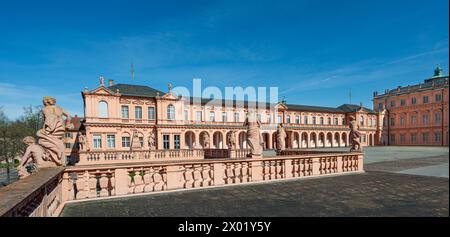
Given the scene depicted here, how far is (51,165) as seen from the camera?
4977mm

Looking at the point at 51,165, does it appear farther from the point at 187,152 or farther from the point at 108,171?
the point at 187,152

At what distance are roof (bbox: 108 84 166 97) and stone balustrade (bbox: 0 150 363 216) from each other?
32606 millimetres

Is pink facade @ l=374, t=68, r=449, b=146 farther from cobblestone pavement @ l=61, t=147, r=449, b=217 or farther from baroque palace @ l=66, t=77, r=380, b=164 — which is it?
cobblestone pavement @ l=61, t=147, r=449, b=217

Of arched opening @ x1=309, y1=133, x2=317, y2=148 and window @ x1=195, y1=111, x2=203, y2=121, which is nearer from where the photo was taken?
window @ x1=195, y1=111, x2=203, y2=121

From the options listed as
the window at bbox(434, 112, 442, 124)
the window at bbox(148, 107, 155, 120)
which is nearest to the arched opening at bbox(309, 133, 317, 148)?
the window at bbox(434, 112, 442, 124)

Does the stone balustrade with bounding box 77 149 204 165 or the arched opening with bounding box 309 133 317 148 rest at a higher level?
the stone balustrade with bounding box 77 149 204 165

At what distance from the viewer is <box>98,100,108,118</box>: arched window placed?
33625 millimetres

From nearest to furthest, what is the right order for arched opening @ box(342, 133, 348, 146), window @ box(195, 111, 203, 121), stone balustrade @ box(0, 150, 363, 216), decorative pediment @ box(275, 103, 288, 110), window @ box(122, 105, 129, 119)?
stone balustrade @ box(0, 150, 363, 216)
window @ box(122, 105, 129, 119)
window @ box(195, 111, 203, 121)
decorative pediment @ box(275, 103, 288, 110)
arched opening @ box(342, 133, 348, 146)

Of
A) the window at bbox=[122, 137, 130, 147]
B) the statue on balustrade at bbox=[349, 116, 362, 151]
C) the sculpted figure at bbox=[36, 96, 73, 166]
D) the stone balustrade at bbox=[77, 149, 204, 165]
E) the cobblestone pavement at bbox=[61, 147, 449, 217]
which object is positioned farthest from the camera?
the window at bbox=[122, 137, 130, 147]

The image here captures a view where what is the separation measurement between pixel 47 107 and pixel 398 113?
2722 inches

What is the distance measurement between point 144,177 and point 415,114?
215ft

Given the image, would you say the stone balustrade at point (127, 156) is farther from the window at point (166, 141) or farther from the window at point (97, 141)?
the window at point (166, 141)

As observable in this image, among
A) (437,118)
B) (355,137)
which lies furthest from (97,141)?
(437,118)

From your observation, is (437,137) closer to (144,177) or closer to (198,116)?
(198,116)
